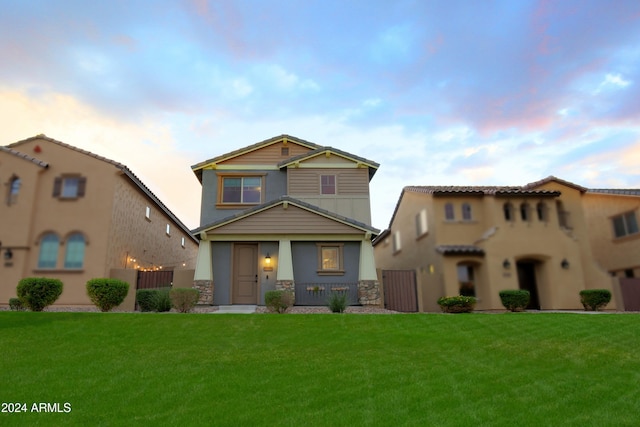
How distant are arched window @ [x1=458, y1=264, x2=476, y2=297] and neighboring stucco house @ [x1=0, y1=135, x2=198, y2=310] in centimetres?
1385

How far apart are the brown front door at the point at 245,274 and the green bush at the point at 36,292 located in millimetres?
7778

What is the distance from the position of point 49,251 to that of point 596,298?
84.9 feet

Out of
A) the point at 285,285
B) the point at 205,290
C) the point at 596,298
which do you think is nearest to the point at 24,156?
the point at 205,290

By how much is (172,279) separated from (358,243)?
8835 mm

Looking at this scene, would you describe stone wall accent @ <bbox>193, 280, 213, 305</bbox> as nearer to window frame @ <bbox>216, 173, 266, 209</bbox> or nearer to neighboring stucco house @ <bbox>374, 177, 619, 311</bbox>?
window frame @ <bbox>216, 173, 266, 209</bbox>

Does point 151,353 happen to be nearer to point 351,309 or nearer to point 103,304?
point 103,304

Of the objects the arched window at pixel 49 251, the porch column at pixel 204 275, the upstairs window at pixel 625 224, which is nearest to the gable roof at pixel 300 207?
the porch column at pixel 204 275

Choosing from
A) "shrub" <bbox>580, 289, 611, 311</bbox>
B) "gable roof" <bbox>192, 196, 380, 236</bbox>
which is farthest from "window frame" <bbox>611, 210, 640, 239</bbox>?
"gable roof" <bbox>192, 196, 380, 236</bbox>

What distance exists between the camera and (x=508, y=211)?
22.8m

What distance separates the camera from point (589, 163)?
2359cm

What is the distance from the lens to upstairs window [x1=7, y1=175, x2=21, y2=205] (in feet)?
62.8

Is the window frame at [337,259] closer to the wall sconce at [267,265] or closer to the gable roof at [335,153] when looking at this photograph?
the wall sconce at [267,265]

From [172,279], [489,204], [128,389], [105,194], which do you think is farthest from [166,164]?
[128,389]

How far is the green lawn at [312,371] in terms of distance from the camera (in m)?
5.45
